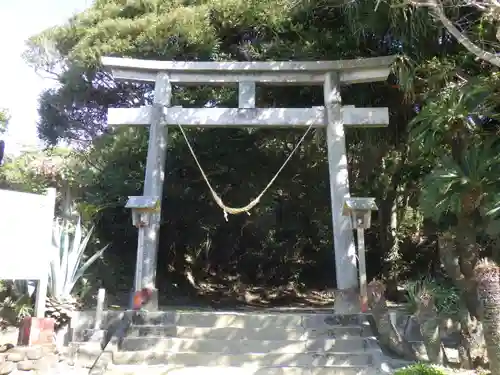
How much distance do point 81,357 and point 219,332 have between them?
1.68 metres

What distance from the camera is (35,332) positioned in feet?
19.4

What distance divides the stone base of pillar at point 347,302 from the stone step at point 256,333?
0.72 metres

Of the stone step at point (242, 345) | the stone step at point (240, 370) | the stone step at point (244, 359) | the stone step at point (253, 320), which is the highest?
the stone step at point (253, 320)

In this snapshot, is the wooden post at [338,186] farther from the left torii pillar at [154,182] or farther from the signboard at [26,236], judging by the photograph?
the signboard at [26,236]

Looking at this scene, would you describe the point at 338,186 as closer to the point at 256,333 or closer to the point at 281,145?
the point at 256,333

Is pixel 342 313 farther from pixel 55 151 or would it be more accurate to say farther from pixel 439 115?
pixel 55 151

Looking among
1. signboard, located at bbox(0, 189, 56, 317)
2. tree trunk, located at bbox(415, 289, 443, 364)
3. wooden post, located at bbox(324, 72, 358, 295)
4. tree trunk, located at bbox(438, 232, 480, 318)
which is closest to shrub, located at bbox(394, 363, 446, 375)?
Answer: tree trunk, located at bbox(415, 289, 443, 364)

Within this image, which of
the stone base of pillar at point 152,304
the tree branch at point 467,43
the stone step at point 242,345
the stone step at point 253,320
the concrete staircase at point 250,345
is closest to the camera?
the tree branch at point 467,43

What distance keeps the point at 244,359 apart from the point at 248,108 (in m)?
4.14

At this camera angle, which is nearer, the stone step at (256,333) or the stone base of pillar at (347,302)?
the stone step at (256,333)

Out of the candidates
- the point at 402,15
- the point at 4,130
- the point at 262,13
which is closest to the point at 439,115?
the point at 402,15

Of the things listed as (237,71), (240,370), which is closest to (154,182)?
(237,71)

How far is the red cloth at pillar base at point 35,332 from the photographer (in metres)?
5.88

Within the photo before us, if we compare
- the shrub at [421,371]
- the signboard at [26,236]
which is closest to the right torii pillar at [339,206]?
the shrub at [421,371]
